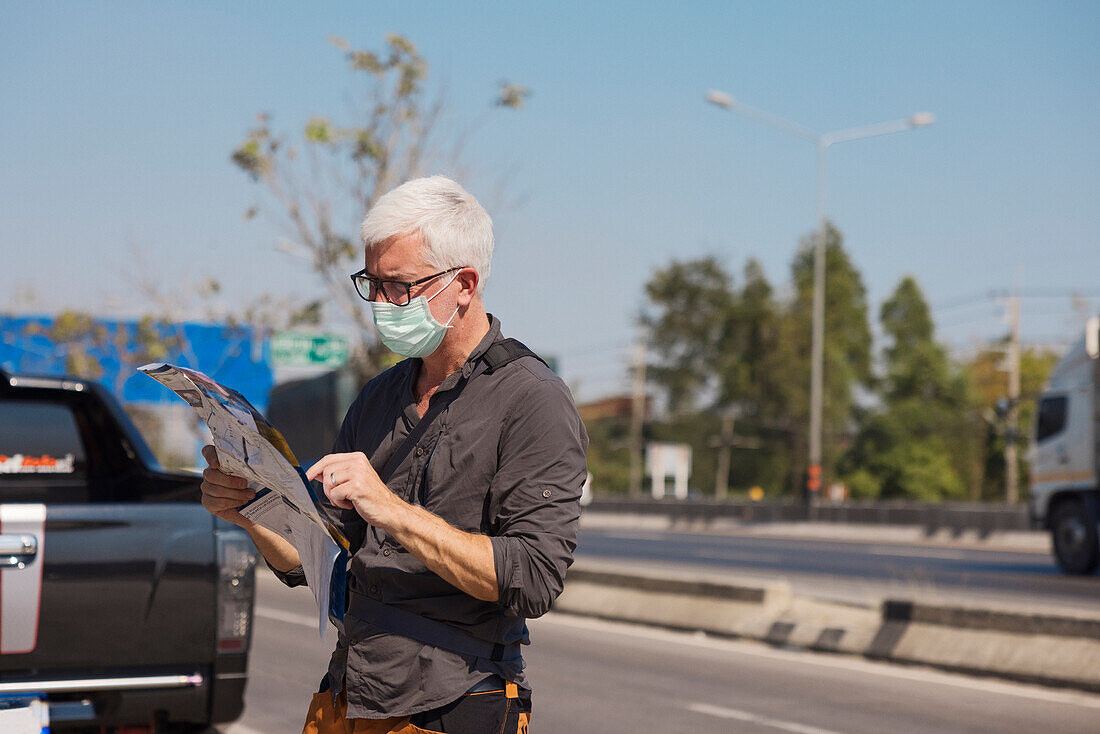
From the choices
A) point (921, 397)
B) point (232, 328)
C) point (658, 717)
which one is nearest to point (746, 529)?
point (232, 328)

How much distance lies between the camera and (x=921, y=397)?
82.9 metres

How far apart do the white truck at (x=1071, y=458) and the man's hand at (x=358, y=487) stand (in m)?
18.8

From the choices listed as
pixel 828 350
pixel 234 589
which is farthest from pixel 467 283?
pixel 828 350

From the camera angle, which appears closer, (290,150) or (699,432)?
(290,150)

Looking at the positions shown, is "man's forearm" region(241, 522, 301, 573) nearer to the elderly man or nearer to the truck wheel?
the elderly man

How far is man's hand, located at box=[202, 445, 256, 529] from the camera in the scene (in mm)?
2756

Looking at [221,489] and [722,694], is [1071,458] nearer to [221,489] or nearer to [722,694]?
[722,694]

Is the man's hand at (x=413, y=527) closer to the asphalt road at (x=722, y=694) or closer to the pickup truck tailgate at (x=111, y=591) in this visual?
the pickup truck tailgate at (x=111, y=591)

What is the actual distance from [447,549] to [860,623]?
30.2 feet

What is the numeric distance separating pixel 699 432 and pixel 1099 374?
226 feet

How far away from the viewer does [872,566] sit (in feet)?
71.5

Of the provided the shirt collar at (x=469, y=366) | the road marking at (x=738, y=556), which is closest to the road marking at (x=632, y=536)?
the road marking at (x=738, y=556)

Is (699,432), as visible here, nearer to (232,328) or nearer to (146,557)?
(232,328)

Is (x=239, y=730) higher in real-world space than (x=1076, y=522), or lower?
lower
